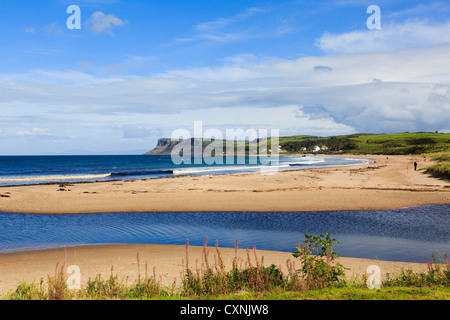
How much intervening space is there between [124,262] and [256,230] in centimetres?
838

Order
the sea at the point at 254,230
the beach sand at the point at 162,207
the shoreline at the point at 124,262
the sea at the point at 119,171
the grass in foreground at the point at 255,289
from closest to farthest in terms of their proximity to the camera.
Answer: the grass in foreground at the point at 255,289
the shoreline at the point at 124,262
the beach sand at the point at 162,207
the sea at the point at 254,230
the sea at the point at 119,171

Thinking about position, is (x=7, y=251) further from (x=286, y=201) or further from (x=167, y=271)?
(x=286, y=201)

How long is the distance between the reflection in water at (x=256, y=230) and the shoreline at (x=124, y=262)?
117cm

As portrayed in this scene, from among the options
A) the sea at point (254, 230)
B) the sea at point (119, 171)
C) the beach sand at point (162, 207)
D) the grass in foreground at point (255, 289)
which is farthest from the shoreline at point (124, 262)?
the sea at point (119, 171)

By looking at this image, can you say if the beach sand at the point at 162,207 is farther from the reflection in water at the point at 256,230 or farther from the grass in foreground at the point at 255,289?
the grass in foreground at the point at 255,289

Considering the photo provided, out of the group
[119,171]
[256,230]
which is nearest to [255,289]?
[256,230]

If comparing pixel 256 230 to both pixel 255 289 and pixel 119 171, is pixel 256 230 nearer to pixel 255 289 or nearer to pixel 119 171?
pixel 255 289

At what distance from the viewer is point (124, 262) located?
12.9 m

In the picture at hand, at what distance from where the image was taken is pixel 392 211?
2417cm

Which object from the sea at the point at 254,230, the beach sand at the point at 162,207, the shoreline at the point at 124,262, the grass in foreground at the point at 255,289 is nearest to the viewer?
the grass in foreground at the point at 255,289

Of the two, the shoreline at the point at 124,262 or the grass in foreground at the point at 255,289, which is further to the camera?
the shoreline at the point at 124,262

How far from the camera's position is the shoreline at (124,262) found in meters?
11.1
